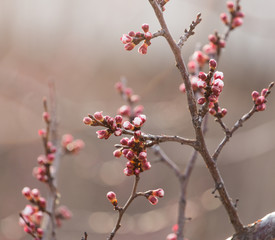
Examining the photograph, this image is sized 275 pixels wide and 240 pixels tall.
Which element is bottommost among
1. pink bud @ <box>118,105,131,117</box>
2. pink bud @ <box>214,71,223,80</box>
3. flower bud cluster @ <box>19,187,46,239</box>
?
pink bud @ <box>214,71,223,80</box>

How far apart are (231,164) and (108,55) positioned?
16.9ft

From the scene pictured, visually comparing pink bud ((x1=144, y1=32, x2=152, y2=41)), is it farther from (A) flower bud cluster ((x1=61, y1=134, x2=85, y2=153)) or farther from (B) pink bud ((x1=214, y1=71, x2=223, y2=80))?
(A) flower bud cluster ((x1=61, y1=134, x2=85, y2=153))

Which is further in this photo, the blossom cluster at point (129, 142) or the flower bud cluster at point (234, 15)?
the flower bud cluster at point (234, 15)

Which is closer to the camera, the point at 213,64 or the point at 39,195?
the point at 213,64

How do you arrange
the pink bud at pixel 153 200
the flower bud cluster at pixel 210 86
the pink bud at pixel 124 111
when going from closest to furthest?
the flower bud cluster at pixel 210 86
the pink bud at pixel 153 200
the pink bud at pixel 124 111

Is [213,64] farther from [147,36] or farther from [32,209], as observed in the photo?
[32,209]

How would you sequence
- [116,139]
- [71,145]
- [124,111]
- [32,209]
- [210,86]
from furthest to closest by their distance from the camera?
[116,139]
[71,145]
[124,111]
[32,209]
[210,86]

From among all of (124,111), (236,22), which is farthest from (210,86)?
(236,22)

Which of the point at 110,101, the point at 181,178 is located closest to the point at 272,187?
the point at 110,101

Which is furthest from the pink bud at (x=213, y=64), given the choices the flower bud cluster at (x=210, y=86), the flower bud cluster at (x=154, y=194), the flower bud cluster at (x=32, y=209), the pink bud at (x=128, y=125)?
the flower bud cluster at (x=32, y=209)

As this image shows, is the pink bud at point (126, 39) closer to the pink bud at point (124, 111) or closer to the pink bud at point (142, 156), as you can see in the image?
the pink bud at point (142, 156)

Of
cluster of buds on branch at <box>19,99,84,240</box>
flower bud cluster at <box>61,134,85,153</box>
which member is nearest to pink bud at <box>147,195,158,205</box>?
cluster of buds on branch at <box>19,99,84,240</box>

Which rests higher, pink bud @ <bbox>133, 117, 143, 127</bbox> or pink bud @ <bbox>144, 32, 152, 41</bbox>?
pink bud @ <bbox>144, 32, 152, 41</bbox>

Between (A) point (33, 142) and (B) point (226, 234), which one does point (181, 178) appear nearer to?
(B) point (226, 234)
